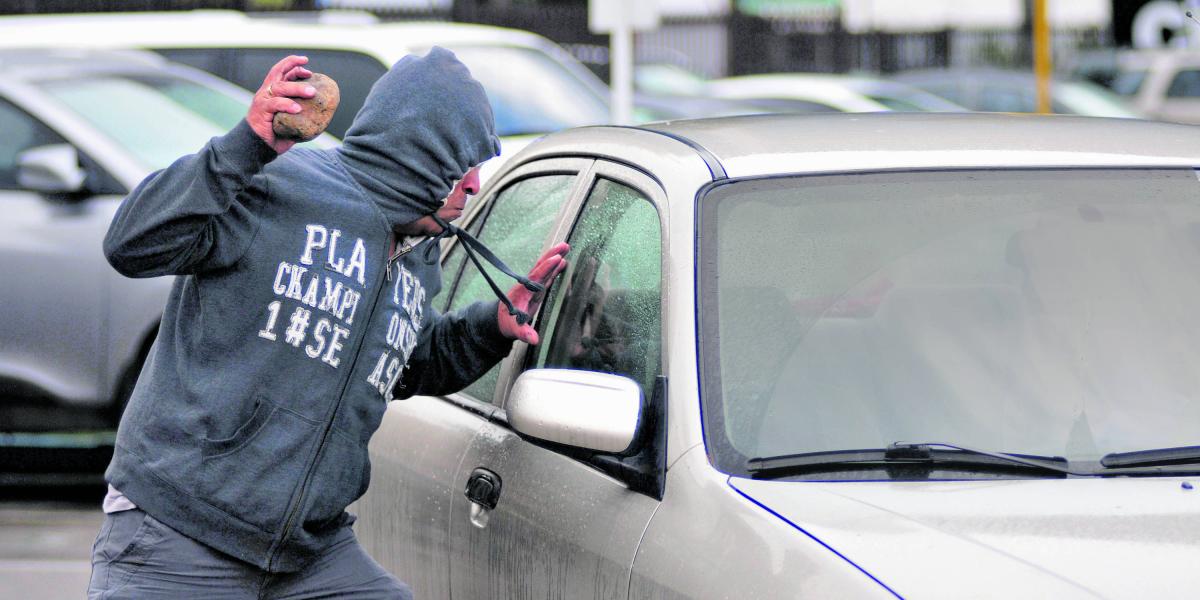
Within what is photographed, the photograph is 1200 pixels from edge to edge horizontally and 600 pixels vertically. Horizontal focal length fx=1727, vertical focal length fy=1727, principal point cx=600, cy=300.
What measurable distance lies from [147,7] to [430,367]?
27408 mm

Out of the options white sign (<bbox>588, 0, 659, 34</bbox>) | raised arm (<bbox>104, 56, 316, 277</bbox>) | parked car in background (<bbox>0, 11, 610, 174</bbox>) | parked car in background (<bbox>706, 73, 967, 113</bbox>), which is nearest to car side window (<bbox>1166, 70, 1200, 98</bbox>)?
parked car in background (<bbox>706, 73, 967, 113</bbox>)

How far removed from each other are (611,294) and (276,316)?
68 centimetres

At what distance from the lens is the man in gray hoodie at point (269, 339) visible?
2871 mm

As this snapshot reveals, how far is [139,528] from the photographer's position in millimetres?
2957

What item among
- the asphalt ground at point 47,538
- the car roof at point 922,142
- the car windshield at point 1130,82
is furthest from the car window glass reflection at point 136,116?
the car windshield at point 1130,82

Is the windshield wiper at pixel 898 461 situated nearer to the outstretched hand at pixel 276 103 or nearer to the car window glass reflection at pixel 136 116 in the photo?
the outstretched hand at pixel 276 103

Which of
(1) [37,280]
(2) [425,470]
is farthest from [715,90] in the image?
(2) [425,470]

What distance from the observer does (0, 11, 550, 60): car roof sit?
10.7 m

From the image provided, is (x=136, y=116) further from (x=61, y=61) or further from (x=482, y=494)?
(x=482, y=494)

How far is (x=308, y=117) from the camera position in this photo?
285 centimetres

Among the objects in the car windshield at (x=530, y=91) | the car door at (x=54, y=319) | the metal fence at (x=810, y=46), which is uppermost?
the metal fence at (x=810, y=46)

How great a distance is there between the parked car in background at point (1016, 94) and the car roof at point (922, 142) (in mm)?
14567

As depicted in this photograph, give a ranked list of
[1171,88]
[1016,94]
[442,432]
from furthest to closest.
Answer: [1171,88] → [1016,94] → [442,432]

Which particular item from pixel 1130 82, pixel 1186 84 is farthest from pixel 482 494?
pixel 1130 82
